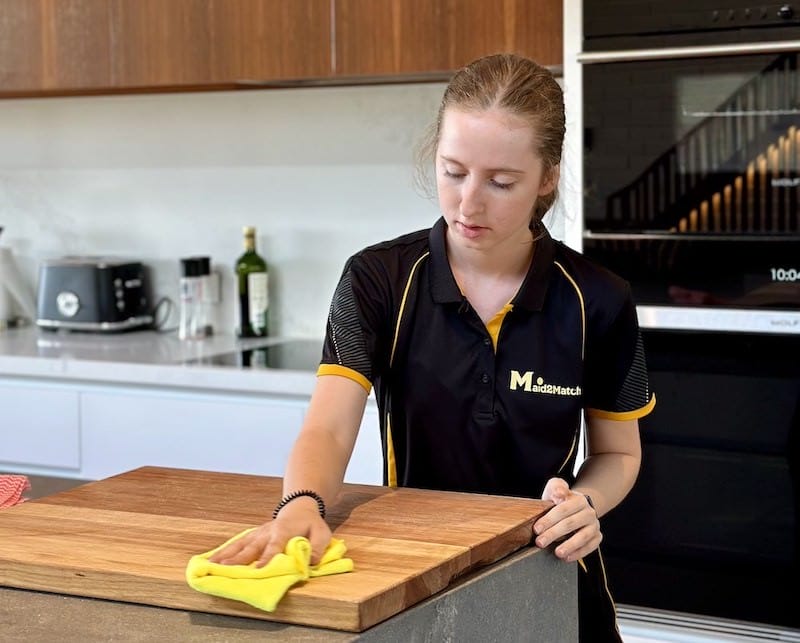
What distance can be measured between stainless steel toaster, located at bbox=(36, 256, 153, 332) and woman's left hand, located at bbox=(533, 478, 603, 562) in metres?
2.28

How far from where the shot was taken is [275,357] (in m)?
2.95

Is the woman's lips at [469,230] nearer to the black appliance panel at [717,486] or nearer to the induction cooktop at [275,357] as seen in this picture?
the black appliance panel at [717,486]

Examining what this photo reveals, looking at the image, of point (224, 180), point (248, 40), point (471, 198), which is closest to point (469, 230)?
point (471, 198)

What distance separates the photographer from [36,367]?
9.71 ft

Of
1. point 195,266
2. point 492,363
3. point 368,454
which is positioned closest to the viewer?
point 492,363

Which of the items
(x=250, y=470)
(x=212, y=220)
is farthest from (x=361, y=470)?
(x=212, y=220)

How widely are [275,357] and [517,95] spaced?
165cm

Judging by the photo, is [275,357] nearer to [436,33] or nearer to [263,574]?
[436,33]

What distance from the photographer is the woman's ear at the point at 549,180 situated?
1.47 m

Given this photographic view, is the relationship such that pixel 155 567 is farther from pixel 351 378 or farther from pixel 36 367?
pixel 36 367

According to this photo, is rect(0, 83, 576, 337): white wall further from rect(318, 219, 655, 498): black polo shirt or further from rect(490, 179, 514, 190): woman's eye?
rect(490, 179, 514, 190): woman's eye

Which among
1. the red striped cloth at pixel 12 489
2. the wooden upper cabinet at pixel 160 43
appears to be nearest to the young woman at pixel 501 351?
the red striped cloth at pixel 12 489

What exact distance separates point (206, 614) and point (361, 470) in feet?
5.41

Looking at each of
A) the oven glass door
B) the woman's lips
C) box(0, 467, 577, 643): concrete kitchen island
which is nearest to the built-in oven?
the oven glass door
